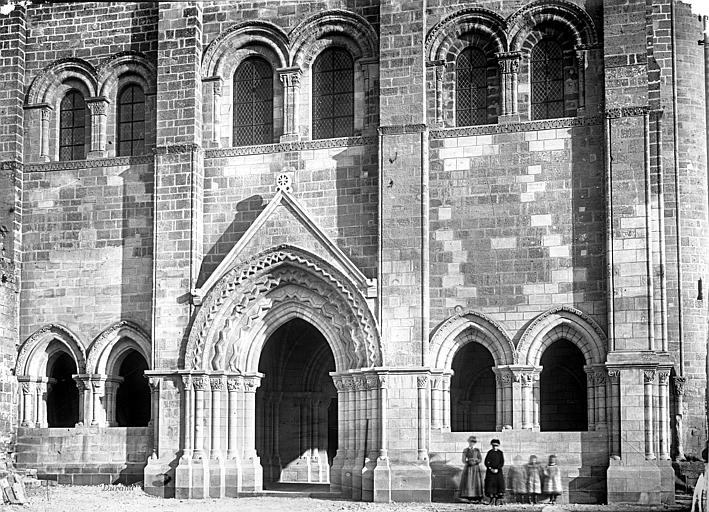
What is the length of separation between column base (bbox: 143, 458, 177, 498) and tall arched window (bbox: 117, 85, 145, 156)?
718 centimetres

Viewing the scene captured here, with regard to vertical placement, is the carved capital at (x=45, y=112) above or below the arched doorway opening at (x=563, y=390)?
above

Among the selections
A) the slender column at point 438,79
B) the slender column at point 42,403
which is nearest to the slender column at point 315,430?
the slender column at point 42,403

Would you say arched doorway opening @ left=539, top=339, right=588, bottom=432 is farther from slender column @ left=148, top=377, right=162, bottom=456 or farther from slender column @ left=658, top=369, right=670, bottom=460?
slender column @ left=148, top=377, right=162, bottom=456

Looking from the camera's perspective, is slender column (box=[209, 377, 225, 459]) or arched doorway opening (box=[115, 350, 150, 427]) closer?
slender column (box=[209, 377, 225, 459])

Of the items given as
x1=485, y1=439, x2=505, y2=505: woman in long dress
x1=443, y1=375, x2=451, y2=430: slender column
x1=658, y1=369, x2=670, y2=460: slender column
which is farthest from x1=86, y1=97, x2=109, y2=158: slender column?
x1=658, y1=369, x2=670, y2=460: slender column

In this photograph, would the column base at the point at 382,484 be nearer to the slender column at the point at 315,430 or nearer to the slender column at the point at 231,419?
the slender column at the point at 231,419

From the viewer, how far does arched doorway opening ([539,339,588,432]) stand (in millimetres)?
26359

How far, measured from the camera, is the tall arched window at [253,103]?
26.2m

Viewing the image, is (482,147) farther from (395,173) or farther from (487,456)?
(487,456)

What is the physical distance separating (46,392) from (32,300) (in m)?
2.14

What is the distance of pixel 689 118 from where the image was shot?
25359 mm

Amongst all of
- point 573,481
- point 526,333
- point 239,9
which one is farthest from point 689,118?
point 239,9

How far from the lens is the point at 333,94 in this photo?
84.7ft

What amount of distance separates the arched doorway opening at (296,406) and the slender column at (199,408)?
3.71m
